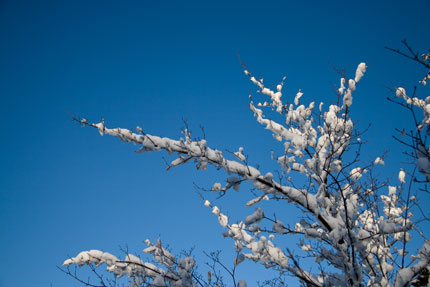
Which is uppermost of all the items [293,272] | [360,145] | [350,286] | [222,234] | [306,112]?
[306,112]

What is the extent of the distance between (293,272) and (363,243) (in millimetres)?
981

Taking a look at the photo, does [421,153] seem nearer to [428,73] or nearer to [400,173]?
[400,173]

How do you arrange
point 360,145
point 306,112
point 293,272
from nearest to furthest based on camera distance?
point 293,272 → point 360,145 → point 306,112

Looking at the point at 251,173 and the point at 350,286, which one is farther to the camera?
the point at 350,286

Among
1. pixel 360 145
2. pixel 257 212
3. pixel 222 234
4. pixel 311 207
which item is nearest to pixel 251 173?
pixel 257 212

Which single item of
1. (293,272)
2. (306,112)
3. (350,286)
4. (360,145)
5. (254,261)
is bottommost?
(350,286)

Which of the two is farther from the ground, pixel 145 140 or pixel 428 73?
pixel 428 73

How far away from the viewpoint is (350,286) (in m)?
3.17

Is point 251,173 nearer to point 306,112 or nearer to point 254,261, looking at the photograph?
point 254,261

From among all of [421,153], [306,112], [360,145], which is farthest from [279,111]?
[421,153]

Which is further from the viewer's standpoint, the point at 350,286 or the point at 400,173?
the point at 400,173

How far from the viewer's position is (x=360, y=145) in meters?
4.16

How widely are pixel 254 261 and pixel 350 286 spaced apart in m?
1.49

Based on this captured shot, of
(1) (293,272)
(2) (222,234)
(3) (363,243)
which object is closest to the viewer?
(3) (363,243)
